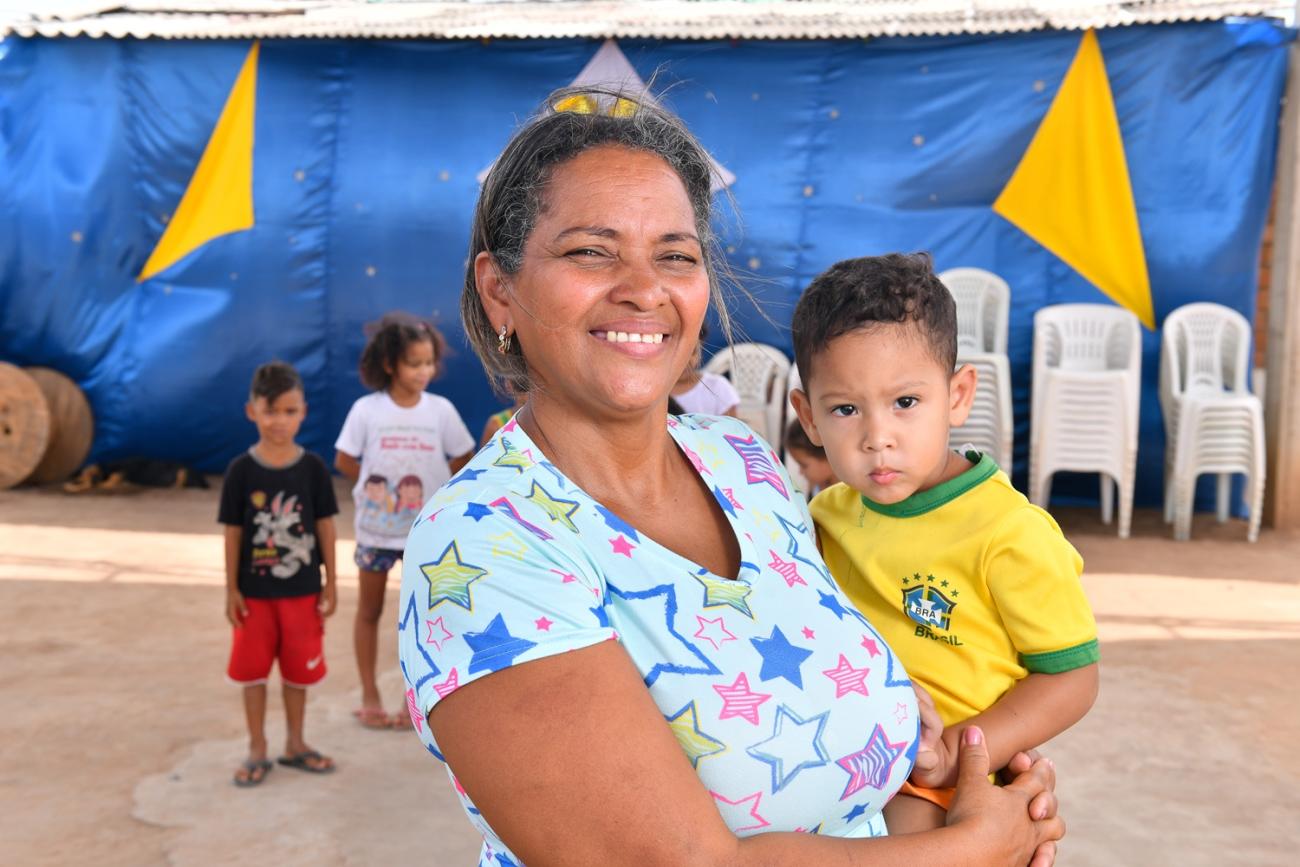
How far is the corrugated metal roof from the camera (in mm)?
7082

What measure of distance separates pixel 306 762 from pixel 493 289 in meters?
2.84

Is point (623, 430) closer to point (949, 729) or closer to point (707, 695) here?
point (707, 695)

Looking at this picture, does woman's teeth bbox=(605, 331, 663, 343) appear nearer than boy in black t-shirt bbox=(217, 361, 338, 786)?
Yes

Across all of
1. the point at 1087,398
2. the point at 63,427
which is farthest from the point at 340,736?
the point at 63,427

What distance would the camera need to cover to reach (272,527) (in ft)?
13.0

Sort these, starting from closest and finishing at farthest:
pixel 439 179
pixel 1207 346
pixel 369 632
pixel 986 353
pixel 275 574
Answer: pixel 275 574, pixel 369 632, pixel 1207 346, pixel 986 353, pixel 439 179

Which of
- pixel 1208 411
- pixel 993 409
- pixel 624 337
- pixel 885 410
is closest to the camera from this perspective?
pixel 624 337

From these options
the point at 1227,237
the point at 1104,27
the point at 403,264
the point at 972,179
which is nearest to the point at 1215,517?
the point at 1227,237

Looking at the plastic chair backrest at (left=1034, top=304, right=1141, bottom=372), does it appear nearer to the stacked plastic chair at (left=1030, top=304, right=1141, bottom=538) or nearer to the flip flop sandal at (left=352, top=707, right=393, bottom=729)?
the stacked plastic chair at (left=1030, top=304, right=1141, bottom=538)

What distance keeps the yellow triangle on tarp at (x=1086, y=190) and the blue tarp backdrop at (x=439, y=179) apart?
0.24 feet

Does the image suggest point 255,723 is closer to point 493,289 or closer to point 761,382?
point 493,289

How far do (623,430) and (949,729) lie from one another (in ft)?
1.86

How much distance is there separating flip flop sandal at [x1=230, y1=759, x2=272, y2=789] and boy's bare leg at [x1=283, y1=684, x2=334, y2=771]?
0.34ft

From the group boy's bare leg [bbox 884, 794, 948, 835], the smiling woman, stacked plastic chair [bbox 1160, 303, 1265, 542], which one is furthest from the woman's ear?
stacked plastic chair [bbox 1160, 303, 1265, 542]
